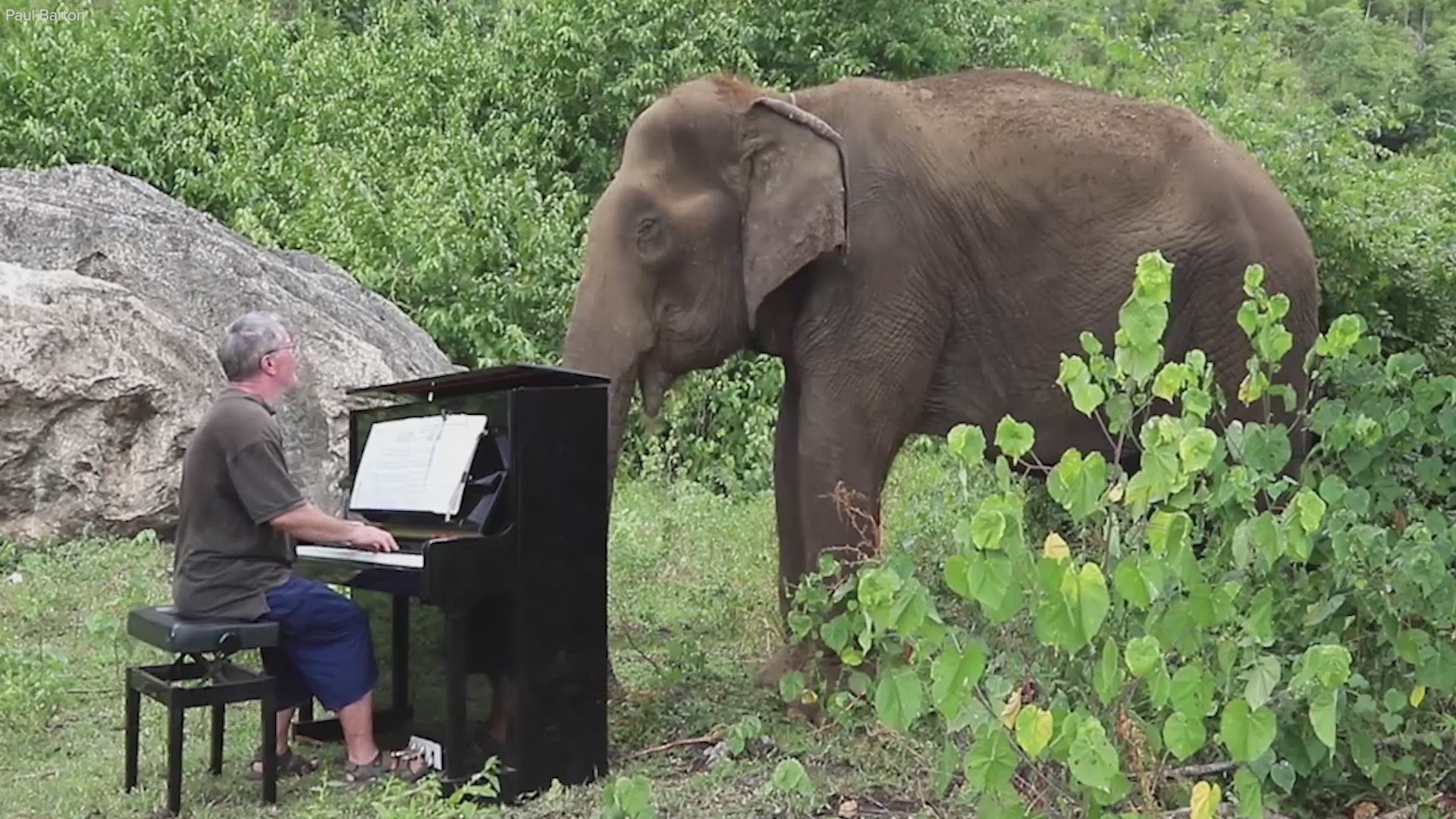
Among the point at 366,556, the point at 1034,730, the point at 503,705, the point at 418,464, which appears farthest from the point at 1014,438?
the point at 418,464

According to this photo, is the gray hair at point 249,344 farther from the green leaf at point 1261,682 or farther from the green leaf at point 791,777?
the green leaf at point 1261,682

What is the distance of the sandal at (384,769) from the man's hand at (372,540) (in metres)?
0.83

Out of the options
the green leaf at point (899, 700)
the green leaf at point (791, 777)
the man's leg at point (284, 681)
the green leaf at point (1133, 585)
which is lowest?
the man's leg at point (284, 681)

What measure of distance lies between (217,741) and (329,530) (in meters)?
1.02

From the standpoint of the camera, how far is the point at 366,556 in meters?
5.39

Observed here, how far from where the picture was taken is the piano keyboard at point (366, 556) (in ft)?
16.9

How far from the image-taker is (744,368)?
14484 mm

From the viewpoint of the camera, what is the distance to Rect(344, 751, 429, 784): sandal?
5.71 metres

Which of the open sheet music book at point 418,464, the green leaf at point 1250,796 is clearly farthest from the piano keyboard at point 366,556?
the green leaf at point 1250,796

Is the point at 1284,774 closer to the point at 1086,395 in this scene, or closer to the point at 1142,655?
the point at 1142,655

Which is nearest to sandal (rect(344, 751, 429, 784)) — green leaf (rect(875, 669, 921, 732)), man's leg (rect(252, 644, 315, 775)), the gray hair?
man's leg (rect(252, 644, 315, 775))

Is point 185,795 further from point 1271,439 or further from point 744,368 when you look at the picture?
point 744,368

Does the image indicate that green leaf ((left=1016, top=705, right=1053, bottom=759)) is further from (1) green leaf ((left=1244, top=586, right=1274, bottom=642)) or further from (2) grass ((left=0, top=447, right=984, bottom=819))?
(2) grass ((left=0, top=447, right=984, bottom=819))

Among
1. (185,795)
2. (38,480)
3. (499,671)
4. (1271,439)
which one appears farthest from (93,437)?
(1271,439)
